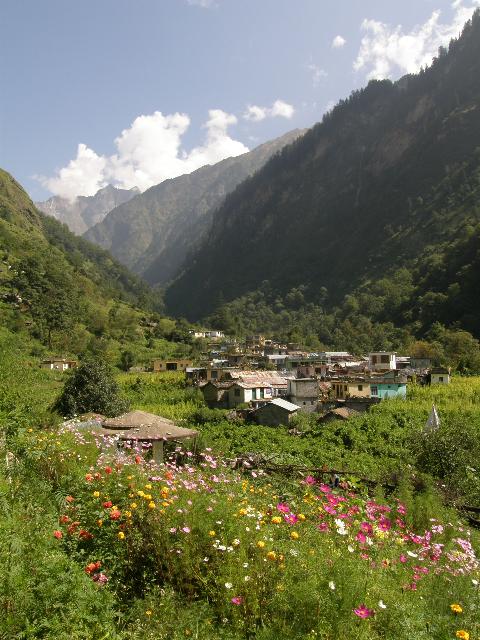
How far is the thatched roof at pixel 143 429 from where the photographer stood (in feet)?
37.9

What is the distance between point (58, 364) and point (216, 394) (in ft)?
59.9

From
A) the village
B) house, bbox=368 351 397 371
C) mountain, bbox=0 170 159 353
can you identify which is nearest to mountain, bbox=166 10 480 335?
house, bbox=368 351 397 371

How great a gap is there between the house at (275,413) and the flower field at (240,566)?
92.5ft

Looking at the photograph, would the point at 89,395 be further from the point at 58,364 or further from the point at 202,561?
the point at 202,561

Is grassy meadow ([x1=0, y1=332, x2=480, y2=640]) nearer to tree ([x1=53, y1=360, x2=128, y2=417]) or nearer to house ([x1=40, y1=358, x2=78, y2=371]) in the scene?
tree ([x1=53, y1=360, x2=128, y2=417])

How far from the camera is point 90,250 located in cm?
14775

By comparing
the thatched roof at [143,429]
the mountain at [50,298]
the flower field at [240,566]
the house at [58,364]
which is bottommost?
the house at [58,364]

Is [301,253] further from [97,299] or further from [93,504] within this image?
[93,504]

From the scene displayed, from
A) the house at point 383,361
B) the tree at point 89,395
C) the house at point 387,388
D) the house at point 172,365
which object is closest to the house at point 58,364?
the house at point 172,365

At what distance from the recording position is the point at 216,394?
141 feet

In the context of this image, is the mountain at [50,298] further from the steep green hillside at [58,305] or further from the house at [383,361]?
the house at [383,361]

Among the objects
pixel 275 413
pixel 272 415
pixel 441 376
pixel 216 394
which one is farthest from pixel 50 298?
pixel 441 376

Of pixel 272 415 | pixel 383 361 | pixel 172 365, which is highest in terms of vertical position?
pixel 383 361

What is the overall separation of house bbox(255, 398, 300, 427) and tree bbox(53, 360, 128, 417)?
31.2 feet
